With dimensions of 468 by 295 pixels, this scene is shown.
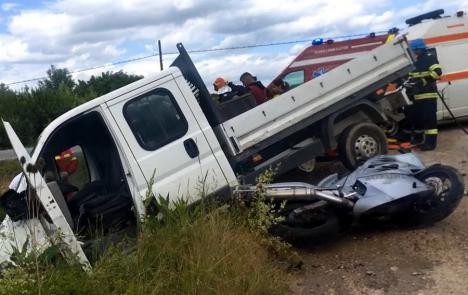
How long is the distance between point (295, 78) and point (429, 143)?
4.25 meters

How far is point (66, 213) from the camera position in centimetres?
576

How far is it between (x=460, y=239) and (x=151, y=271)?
126 inches

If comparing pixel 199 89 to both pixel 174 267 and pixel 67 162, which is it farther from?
pixel 174 267

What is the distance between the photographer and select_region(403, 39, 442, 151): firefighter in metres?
9.42

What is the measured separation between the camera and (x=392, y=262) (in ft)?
17.8

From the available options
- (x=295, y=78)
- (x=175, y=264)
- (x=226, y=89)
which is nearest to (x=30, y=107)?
(x=295, y=78)

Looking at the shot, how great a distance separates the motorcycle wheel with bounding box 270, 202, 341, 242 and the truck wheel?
7.13ft

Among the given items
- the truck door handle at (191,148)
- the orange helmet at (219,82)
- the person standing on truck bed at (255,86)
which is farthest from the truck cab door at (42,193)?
the person standing on truck bed at (255,86)

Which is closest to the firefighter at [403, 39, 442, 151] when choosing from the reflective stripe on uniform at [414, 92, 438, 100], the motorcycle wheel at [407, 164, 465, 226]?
the reflective stripe on uniform at [414, 92, 438, 100]

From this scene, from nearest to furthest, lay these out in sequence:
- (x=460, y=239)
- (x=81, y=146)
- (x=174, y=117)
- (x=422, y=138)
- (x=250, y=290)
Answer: (x=250, y=290) < (x=460, y=239) < (x=174, y=117) < (x=81, y=146) < (x=422, y=138)

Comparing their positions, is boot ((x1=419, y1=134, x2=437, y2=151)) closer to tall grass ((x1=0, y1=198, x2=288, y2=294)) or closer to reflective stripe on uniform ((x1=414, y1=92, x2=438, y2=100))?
reflective stripe on uniform ((x1=414, y1=92, x2=438, y2=100))

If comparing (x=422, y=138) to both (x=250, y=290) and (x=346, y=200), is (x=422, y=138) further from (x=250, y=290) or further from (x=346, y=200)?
(x=250, y=290)

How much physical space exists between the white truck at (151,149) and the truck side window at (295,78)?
566 cm

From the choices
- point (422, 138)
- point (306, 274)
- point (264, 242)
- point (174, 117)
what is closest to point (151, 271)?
point (264, 242)
